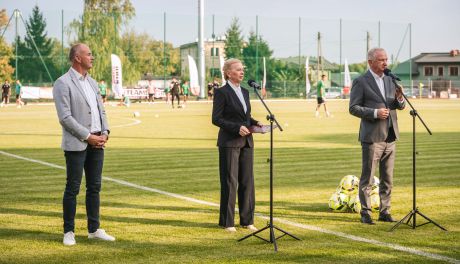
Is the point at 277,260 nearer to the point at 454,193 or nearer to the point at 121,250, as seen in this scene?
the point at 121,250

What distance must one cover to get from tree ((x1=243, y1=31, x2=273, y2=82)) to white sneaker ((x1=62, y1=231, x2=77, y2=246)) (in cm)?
7429

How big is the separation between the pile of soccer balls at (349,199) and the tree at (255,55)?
7187 centimetres

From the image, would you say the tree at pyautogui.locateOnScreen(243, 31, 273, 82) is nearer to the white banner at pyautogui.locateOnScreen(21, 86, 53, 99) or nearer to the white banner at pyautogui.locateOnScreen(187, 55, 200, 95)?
the white banner at pyautogui.locateOnScreen(187, 55, 200, 95)

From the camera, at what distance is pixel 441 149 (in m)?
19.4

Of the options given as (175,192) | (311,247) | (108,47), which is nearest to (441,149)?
(175,192)

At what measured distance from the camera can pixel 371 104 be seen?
31.4 ft

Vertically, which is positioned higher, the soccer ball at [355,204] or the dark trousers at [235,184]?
the dark trousers at [235,184]

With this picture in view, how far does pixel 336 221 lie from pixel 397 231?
966 millimetres

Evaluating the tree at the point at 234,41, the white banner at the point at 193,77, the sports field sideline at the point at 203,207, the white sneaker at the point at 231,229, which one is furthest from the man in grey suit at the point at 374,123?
the tree at the point at 234,41

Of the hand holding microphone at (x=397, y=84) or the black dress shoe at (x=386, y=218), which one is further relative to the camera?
the black dress shoe at (x=386, y=218)

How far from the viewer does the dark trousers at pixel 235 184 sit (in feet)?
29.6

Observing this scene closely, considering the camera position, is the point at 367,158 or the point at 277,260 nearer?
the point at 277,260

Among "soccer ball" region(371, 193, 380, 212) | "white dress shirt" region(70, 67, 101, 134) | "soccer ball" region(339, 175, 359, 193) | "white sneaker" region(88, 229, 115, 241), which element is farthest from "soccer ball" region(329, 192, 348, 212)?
"white dress shirt" region(70, 67, 101, 134)

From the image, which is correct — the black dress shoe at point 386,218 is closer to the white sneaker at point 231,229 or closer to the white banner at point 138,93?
the white sneaker at point 231,229
